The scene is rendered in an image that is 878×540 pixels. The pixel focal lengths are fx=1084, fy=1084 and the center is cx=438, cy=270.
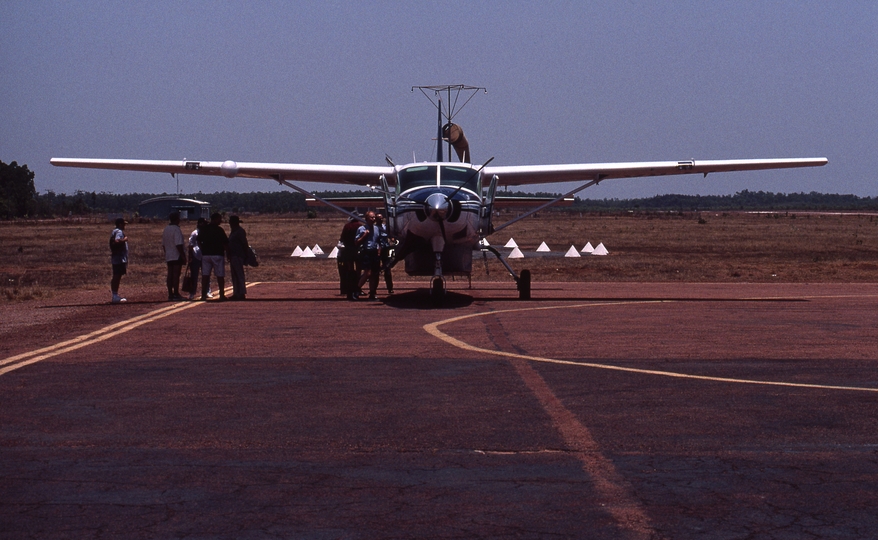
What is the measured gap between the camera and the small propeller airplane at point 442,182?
20422 millimetres

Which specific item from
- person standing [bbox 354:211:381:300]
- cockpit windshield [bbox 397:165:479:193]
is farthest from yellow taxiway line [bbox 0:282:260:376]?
cockpit windshield [bbox 397:165:479:193]

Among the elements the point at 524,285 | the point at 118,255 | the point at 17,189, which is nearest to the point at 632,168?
the point at 524,285

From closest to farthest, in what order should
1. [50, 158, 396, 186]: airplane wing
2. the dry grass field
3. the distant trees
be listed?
1. [50, 158, 396, 186]: airplane wing
2. the dry grass field
3. the distant trees

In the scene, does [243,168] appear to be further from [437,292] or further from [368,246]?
[437,292]

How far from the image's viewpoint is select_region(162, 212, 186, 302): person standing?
2117 cm

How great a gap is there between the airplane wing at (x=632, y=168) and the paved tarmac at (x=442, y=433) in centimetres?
1098

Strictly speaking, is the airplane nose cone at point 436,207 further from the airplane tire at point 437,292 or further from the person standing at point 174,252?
the person standing at point 174,252

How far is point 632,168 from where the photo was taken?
26094 mm

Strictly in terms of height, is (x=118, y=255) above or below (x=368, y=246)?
below

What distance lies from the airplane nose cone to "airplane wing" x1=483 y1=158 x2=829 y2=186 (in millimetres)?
5976

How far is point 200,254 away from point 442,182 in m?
5.21

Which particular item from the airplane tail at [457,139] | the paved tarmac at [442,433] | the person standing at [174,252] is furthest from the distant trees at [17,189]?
the paved tarmac at [442,433]

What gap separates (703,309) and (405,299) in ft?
20.3

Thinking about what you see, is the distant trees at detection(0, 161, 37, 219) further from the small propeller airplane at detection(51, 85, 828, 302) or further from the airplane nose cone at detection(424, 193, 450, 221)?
the airplane nose cone at detection(424, 193, 450, 221)
